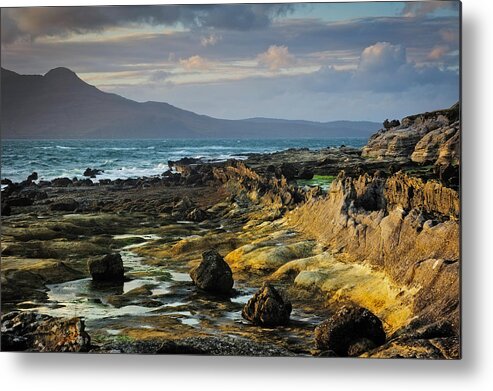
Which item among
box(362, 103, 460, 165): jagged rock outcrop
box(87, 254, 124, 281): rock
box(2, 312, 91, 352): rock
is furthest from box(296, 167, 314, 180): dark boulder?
box(2, 312, 91, 352): rock

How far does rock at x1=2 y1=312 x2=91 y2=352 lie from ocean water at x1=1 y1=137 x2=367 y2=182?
0.80 m

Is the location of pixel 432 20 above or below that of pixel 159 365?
above

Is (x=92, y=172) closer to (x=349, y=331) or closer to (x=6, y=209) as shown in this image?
(x=6, y=209)

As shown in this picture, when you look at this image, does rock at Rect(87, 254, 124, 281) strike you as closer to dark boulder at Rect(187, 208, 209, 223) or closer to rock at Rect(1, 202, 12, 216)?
dark boulder at Rect(187, 208, 209, 223)

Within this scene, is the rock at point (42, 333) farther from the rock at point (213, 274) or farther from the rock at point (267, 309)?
the rock at point (267, 309)

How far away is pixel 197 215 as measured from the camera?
496cm

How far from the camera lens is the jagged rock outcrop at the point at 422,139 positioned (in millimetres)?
4562

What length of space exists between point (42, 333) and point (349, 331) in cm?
166

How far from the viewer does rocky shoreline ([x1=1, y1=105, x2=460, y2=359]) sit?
4.54 m

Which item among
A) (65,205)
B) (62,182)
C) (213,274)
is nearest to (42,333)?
(65,205)

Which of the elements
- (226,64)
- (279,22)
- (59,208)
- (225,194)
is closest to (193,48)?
(226,64)

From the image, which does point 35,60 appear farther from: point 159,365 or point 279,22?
point 159,365

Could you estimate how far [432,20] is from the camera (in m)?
4.60

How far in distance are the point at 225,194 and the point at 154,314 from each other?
789 mm
